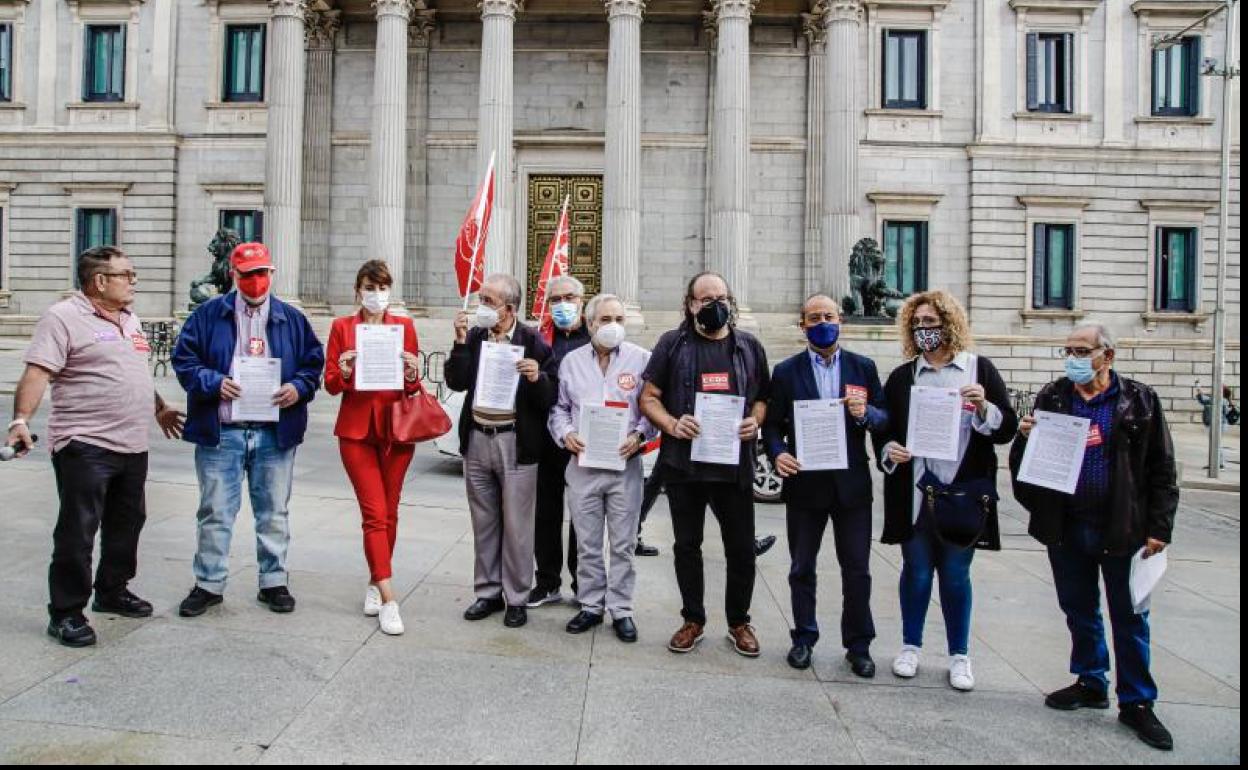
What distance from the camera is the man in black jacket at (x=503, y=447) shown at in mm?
5434

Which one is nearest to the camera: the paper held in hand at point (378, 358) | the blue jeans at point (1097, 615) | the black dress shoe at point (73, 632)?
the blue jeans at point (1097, 615)

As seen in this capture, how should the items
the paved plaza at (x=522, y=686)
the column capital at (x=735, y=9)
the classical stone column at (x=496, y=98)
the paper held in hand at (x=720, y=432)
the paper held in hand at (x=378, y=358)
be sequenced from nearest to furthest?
the paved plaza at (x=522, y=686), the paper held in hand at (x=720, y=432), the paper held in hand at (x=378, y=358), the column capital at (x=735, y=9), the classical stone column at (x=496, y=98)

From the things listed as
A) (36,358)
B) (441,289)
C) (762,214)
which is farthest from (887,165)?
(36,358)

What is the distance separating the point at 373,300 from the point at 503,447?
1.25m

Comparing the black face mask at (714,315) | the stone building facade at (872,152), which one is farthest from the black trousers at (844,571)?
the stone building facade at (872,152)

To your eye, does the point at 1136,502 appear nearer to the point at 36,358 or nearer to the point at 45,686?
the point at 45,686

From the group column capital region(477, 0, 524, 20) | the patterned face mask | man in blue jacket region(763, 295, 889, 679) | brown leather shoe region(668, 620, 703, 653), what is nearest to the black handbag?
man in blue jacket region(763, 295, 889, 679)

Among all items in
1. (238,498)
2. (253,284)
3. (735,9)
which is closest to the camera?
(253,284)

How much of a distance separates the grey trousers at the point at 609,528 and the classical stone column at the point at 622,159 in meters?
16.3

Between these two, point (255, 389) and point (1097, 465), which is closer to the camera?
point (1097, 465)

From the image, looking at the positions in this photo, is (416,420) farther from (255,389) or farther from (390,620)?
(390,620)

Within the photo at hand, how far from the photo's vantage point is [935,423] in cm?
461

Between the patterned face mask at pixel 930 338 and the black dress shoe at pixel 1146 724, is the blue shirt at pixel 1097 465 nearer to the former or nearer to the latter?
the patterned face mask at pixel 930 338

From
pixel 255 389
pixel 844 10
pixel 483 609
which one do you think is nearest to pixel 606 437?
pixel 483 609
